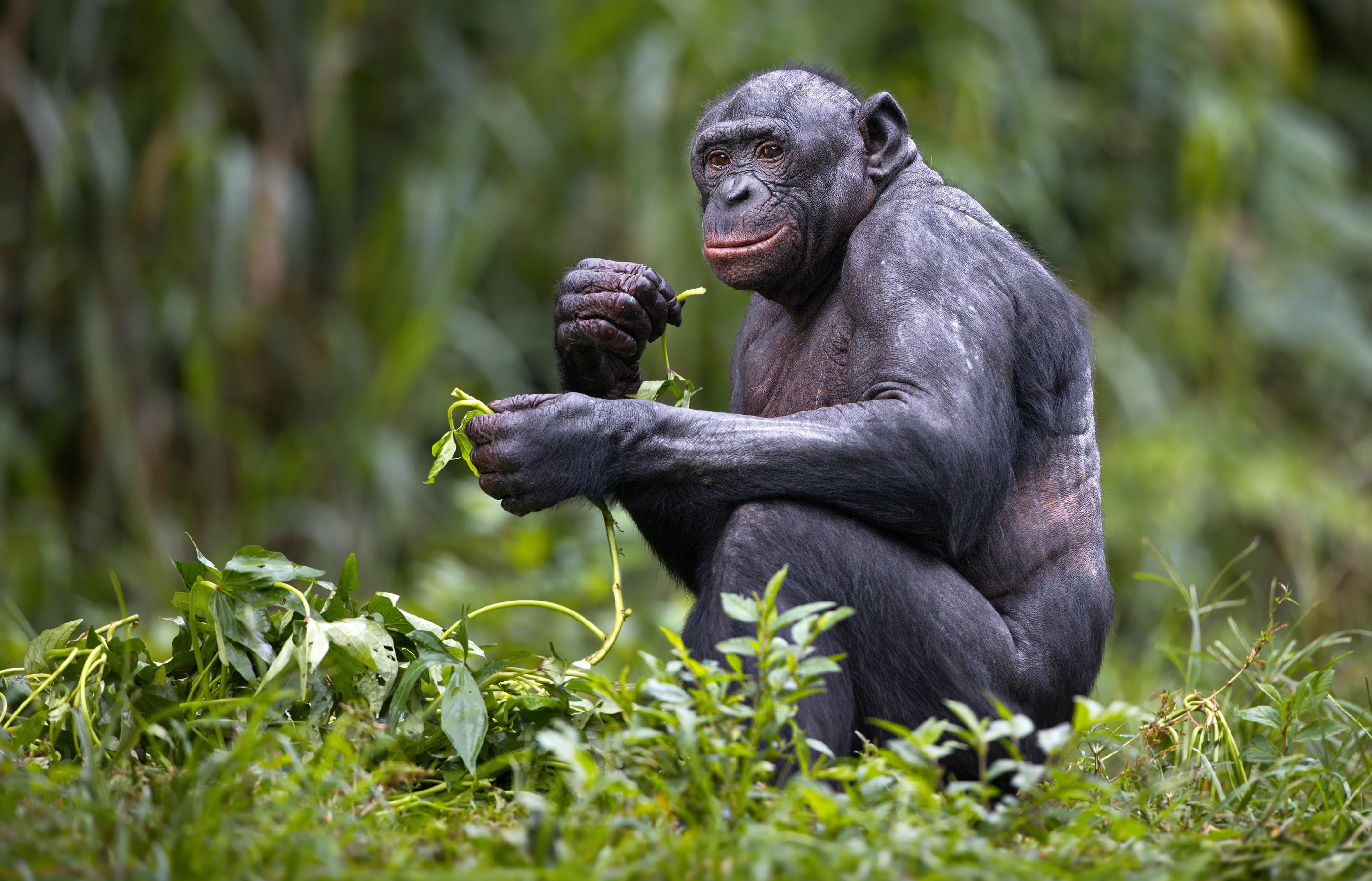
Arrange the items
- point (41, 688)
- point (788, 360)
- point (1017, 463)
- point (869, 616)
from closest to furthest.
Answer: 1. point (41, 688)
2. point (869, 616)
3. point (1017, 463)
4. point (788, 360)

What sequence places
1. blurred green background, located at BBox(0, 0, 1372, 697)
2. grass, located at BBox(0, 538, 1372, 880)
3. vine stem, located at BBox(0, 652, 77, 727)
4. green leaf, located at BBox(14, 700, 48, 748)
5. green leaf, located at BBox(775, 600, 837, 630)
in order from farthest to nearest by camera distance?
blurred green background, located at BBox(0, 0, 1372, 697), vine stem, located at BBox(0, 652, 77, 727), green leaf, located at BBox(14, 700, 48, 748), green leaf, located at BBox(775, 600, 837, 630), grass, located at BBox(0, 538, 1372, 880)

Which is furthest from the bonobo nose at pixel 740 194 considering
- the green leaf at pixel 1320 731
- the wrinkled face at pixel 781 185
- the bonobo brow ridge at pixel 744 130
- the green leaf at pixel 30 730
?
the green leaf at pixel 30 730

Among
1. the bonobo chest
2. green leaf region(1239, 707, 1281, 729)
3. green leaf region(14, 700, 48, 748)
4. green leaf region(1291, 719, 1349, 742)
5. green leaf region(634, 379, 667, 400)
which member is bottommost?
green leaf region(1291, 719, 1349, 742)

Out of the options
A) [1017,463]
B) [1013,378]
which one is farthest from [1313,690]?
[1013,378]

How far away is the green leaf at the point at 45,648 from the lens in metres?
2.68

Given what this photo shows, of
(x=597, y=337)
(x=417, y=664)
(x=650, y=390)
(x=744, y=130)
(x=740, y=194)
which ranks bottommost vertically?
(x=417, y=664)

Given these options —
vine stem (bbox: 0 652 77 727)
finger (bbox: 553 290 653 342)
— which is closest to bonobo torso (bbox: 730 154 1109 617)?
finger (bbox: 553 290 653 342)

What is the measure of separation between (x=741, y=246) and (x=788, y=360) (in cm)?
32

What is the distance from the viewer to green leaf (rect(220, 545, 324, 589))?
256 centimetres

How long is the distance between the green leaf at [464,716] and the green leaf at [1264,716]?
1521mm

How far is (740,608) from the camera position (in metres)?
2.19

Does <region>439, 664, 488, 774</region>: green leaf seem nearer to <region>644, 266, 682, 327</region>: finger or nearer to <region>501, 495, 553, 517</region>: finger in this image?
<region>501, 495, 553, 517</region>: finger

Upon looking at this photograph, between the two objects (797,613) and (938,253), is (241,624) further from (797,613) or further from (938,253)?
(938,253)

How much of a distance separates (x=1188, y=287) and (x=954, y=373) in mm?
4678
